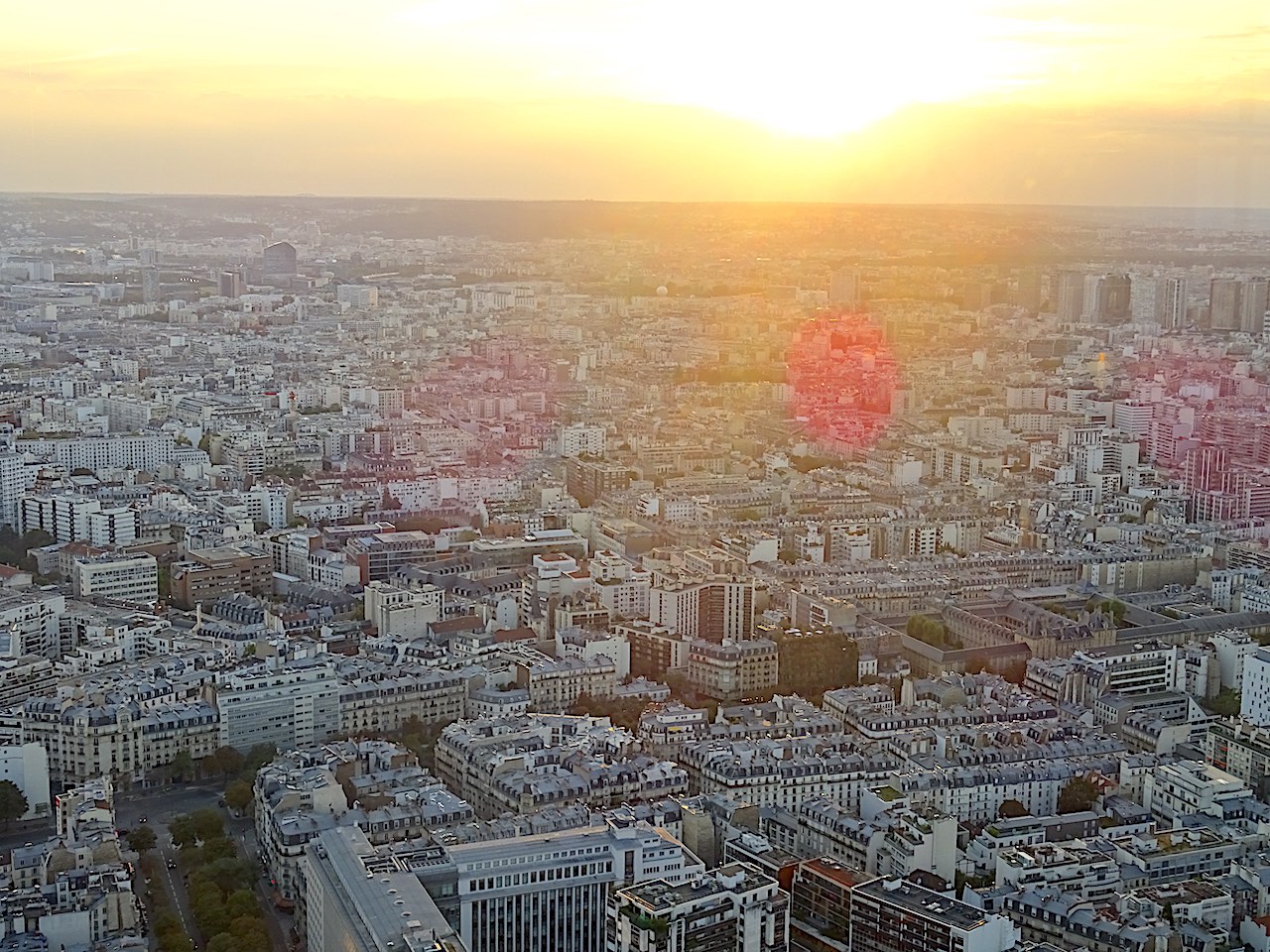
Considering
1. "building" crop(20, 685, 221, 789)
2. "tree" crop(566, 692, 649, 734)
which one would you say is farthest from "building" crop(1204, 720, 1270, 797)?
"building" crop(20, 685, 221, 789)

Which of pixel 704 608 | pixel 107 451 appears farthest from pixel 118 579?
pixel 107 451

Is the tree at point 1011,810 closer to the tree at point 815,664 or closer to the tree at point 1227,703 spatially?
the tree at point 815,664

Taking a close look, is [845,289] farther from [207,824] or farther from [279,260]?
[207,824]

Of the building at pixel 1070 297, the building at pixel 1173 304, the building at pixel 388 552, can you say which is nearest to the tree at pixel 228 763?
the building at pixel 388 552

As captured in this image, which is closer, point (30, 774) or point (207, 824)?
point (207, 824)

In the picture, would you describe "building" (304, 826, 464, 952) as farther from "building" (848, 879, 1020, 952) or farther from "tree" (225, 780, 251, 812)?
"building" (848, 879, 1020, 952)

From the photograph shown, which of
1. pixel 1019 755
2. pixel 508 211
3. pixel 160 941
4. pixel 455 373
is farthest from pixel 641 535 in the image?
pixel 508 211
